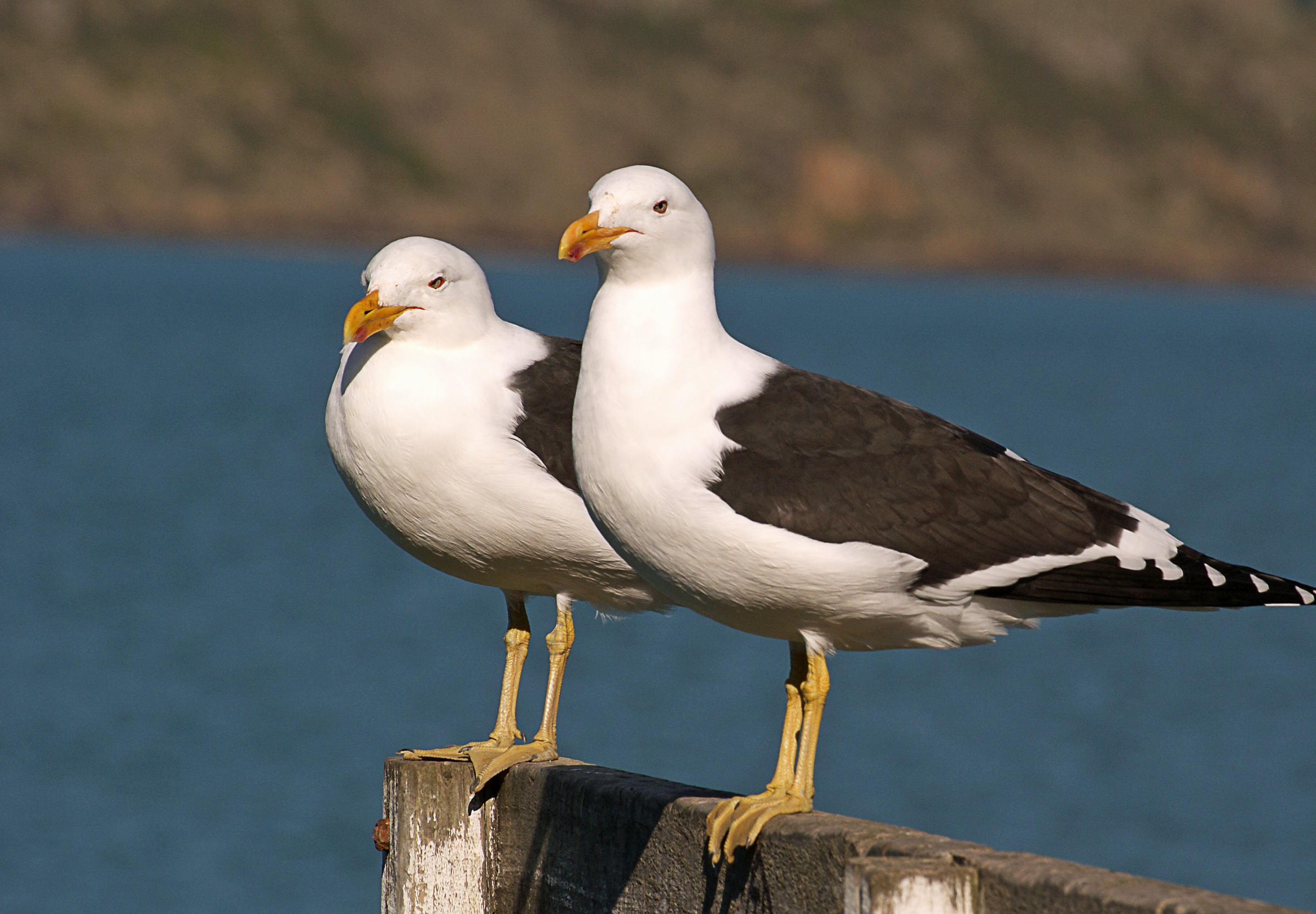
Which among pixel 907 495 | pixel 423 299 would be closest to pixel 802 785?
pixel 907 495

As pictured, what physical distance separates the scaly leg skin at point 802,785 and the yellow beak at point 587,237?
65.4 inches

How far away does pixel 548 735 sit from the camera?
309 inches

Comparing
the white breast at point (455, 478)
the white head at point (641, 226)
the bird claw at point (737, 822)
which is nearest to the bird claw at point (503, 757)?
the white breast at point (455, 478)

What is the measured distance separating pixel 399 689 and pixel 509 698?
20204mm

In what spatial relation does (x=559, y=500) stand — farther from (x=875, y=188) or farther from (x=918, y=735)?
(x=875, y=188)

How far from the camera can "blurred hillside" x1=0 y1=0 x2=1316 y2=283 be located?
12106 centimetres

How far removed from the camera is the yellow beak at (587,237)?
646cm

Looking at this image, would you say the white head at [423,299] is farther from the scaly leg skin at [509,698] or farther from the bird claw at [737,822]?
the bird claw at [737,822]

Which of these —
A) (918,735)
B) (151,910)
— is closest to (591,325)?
(151,910)

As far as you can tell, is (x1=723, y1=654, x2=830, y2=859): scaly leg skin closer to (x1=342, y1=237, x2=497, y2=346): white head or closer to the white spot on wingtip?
the white spot on wingtip

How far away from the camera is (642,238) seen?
6.64m

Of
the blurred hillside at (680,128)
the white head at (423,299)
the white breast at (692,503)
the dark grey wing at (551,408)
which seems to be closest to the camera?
the white breast at (692,503)

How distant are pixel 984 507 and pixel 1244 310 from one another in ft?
602

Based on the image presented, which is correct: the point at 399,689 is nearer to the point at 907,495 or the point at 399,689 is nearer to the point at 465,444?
the point at 465,444
